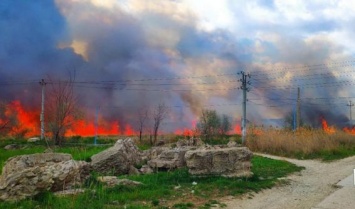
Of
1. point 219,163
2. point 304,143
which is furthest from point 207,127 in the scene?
point 219,163

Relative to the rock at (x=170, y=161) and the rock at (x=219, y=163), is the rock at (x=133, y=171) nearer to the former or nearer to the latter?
the rock at (x=170, y=161)

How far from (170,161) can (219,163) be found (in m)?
3.01

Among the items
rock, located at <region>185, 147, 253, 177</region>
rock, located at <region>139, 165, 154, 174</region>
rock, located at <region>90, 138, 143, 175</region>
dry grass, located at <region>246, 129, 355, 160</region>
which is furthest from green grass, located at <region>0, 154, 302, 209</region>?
dry grass, located at <region>246, 129, 355, 160</region>

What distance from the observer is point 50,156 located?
46.4ft

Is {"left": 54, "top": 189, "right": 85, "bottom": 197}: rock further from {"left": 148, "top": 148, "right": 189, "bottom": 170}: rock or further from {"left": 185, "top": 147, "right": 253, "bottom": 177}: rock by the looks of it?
{"left": 148, "top": 148, "right": 189, "bottom": 170}: rock

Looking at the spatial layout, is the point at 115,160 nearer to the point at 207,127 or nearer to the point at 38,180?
the point at 38,180

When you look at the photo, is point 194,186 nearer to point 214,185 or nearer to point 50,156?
point 214,185

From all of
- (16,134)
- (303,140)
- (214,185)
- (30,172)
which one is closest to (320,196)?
(214,185)

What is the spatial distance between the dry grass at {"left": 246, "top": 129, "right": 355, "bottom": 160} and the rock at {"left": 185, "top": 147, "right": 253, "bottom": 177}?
13814 mm

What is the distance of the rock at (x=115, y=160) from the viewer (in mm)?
15484

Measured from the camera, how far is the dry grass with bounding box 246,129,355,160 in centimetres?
2786

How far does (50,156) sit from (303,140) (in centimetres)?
2126

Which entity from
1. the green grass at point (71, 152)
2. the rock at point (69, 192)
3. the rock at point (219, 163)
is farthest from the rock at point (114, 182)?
the green grass at point (71, 152)

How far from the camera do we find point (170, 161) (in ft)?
54.5
